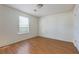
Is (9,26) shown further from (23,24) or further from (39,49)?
(39,49)

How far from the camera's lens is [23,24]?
450 cm

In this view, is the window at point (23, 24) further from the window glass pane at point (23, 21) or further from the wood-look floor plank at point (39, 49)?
the wood-look floor plank at point (39, 49)

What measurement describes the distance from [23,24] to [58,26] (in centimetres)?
194

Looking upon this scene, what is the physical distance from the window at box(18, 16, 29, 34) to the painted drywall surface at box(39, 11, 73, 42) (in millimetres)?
890

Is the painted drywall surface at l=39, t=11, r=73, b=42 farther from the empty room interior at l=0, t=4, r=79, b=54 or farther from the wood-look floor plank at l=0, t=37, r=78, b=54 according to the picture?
the wood-look floor plank at l=0, t=37, r=78, b=54

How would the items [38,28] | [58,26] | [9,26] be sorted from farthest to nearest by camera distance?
[38,28], [58,26], [9,26]

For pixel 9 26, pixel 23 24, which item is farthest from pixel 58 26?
pixel 9 26

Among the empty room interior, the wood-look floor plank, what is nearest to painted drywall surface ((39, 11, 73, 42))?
the empty room interior

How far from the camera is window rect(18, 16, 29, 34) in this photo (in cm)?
421
